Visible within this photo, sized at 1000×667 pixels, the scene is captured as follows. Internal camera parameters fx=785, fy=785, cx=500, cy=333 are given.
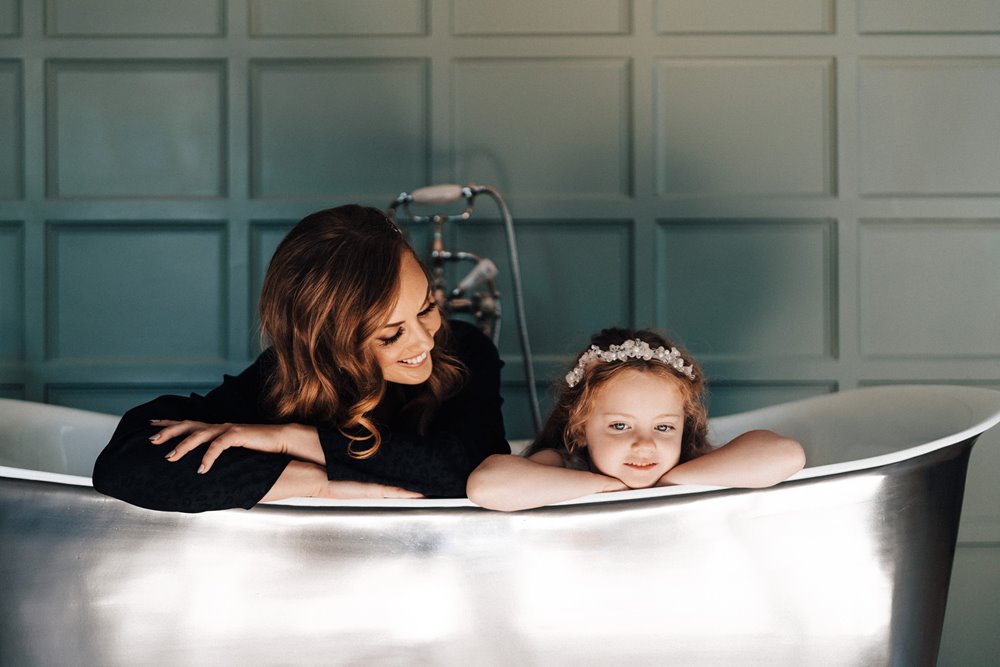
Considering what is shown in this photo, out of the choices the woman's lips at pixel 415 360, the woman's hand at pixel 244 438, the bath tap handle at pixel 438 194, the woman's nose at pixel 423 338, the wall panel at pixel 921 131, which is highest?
the wall panel at pixel 921 131

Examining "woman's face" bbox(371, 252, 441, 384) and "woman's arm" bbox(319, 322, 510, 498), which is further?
"woman's face" bbox(371, 252, 441, 384)

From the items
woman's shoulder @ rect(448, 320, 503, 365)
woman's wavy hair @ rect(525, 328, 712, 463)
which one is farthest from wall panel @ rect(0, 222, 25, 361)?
woman's wavy hair @ rect(525, 328, 712, 463)

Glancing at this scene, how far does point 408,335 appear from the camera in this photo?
3.70 ft

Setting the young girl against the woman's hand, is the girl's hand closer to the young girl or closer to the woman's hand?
the young girl

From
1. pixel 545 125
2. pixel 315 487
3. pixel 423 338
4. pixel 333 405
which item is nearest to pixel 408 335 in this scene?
pixel 423 338

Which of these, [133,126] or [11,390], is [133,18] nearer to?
[133,126]

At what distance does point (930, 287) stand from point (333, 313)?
1.53 meters

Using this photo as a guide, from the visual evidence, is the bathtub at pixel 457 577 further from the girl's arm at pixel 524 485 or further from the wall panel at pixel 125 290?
the wall panel at pixel 125 290

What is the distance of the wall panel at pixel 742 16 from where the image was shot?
6.27ft

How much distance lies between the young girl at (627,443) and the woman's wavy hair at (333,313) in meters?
0.22

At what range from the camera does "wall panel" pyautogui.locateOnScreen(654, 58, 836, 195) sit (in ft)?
6.26

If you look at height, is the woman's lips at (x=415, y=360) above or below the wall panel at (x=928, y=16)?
below

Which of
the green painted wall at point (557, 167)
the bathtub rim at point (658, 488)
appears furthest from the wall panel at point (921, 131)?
the bathtub rim at point (658, 488)

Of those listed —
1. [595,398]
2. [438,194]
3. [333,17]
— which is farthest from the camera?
[333,17]
